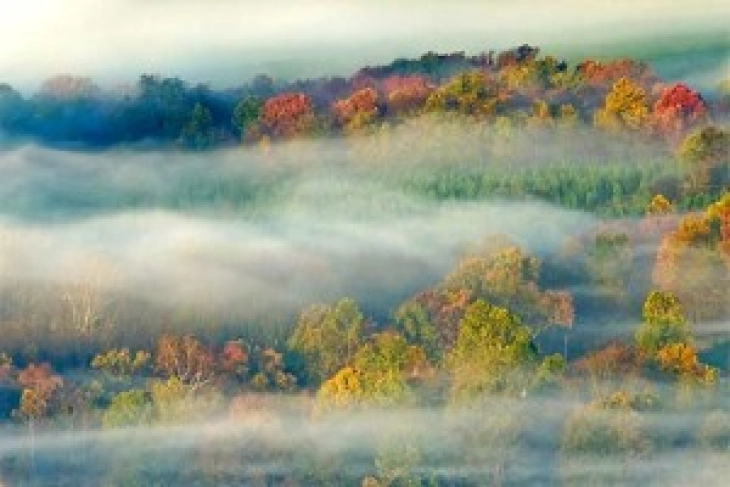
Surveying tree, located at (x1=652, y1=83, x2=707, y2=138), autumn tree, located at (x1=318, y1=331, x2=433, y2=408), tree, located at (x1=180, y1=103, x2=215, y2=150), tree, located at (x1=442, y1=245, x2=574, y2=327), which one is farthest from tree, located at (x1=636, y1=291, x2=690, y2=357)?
tree, located at (x1=180, y1=103, x2=215, y2=150)

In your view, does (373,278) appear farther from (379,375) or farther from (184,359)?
(184,359)

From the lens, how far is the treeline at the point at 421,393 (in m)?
8.09

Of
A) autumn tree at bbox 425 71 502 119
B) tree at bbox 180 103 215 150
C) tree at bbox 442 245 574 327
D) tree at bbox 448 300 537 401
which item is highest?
autumn tree at bbox 425 71 502 119

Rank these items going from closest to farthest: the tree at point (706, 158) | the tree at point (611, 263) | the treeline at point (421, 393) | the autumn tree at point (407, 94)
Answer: the treeline at point (421, 393)
the tree at point (611, 263)
the tree at point (706, 158)
the autumn tree at point (407, 94)

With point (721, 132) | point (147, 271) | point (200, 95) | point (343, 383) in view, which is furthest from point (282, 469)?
point (721, 132)

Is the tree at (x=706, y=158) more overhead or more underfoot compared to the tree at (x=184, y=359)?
more overhead

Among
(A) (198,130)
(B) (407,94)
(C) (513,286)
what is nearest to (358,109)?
(B) (407,94)

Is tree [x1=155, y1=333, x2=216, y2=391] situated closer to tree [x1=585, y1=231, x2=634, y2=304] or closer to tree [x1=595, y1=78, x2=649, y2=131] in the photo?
tree [x1=585, y1=231, x2=634, y2=304]

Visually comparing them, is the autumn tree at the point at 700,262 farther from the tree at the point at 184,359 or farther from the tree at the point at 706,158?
the tree at the point at 184,359

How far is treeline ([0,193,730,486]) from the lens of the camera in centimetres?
809

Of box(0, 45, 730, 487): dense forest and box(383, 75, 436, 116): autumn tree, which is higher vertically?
box(383, 75, 436, 116): autumn tree

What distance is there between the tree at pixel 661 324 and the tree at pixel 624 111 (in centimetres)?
75

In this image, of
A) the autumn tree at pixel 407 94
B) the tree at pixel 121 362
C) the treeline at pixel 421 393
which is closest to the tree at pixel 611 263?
the treeline at pixel 421 393

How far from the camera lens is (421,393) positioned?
8.32 m
